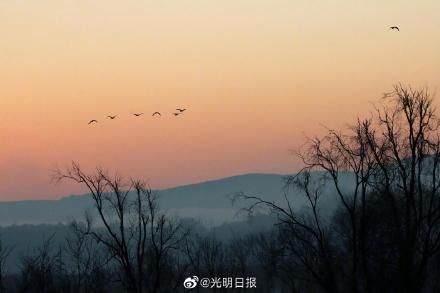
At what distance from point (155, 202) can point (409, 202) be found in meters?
20.1

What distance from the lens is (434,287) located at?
63281 millimetres

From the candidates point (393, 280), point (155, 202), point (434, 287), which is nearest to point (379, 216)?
point (393, 280)

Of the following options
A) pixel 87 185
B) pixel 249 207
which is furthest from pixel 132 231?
pixel 249 207

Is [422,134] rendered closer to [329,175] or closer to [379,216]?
[329,175]

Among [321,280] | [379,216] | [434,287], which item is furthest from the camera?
[434,287]

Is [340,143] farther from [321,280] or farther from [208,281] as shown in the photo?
[208,281]

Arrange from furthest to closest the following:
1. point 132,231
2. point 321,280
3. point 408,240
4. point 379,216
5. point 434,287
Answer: point 434,287
point 132,231
point 379,216
point 321,280
point 408,240

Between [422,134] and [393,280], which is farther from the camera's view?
[393,280]

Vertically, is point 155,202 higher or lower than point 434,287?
higher

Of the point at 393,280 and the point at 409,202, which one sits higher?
the point at 409,202

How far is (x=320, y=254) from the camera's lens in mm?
34188

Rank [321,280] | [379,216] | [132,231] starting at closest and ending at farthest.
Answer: [321,280] → [379,216] → [132,231]

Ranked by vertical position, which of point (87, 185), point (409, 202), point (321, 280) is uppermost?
point (87, 185)

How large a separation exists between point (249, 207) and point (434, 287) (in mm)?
35188
